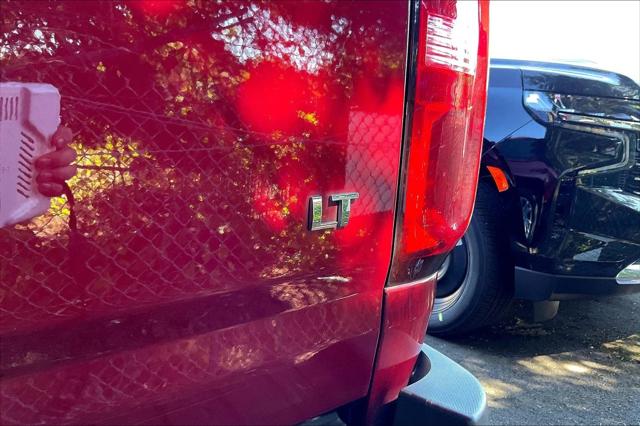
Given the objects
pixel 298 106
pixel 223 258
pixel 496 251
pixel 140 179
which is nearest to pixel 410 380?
pixel 223 258

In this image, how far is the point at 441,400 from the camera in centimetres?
143

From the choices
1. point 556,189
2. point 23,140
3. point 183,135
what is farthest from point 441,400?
point 556,189

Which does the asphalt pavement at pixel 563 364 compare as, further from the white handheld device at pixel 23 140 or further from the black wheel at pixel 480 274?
the white handheld device at pixel 23 140

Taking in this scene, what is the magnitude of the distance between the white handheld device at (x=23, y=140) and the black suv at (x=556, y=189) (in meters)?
2.72

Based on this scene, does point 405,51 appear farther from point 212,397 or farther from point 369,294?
point 212,397

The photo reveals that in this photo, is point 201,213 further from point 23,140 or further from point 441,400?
point 441,400

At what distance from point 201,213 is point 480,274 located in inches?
104

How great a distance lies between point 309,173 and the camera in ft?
4.02

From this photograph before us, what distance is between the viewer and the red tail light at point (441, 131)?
4.25 feet

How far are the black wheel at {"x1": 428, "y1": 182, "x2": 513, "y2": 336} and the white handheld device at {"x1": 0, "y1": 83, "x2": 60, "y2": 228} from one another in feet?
9.29

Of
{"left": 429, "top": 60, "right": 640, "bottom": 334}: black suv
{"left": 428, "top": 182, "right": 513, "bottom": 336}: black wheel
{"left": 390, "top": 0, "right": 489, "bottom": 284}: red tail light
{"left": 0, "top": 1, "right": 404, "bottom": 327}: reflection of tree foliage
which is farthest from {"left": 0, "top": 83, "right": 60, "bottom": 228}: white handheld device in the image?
{"left": 428, "top": 182, "right": 513, "bottom": 336}: black wheel

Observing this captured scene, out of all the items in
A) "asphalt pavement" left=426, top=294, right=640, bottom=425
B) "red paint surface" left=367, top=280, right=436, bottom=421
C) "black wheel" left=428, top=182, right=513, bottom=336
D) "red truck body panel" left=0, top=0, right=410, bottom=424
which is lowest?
"asphalt pavement" left=426, top=294, right=640, bottom=425

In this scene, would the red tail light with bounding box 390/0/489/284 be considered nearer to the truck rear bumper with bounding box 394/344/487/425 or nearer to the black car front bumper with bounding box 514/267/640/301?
the truck rear bumper with bounding box 394/344/487/425

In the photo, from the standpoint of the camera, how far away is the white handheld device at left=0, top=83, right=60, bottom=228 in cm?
90
